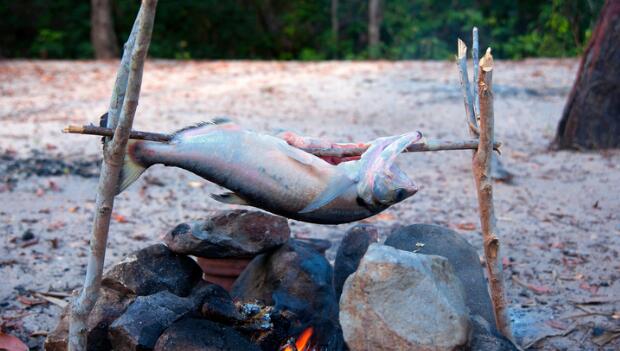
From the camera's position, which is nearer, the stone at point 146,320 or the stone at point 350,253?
the stone at point 146,320

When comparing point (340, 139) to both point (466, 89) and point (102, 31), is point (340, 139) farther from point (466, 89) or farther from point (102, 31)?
point (102, 31)

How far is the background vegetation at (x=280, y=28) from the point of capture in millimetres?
19188

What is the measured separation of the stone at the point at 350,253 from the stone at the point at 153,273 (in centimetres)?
73

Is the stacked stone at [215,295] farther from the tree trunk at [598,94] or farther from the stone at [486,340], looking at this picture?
the tree trunk at [598,94]

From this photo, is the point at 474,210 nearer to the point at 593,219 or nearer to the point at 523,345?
the point at 593,219

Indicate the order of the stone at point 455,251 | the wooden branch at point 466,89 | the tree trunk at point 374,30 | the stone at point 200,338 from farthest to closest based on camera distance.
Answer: the tree trunk at point 374,30
the stone at point 455,251
the wooden branch at point 466,89
the stone at point 200,338

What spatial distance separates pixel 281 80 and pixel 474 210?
23.8 ft

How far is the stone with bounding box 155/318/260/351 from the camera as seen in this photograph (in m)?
3.21

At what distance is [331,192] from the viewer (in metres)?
3.13

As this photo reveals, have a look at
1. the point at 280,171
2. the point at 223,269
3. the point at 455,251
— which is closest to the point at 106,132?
the point at 280,171

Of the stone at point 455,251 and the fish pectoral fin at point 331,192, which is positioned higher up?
the fish pectoral fin at point 331,192

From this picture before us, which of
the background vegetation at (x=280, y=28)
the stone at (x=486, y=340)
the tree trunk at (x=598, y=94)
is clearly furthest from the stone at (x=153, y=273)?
the background vegetation at (x=280, y=28)

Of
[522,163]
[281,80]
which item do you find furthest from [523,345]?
[281,80]

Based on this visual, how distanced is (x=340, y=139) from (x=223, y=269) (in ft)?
17.8
